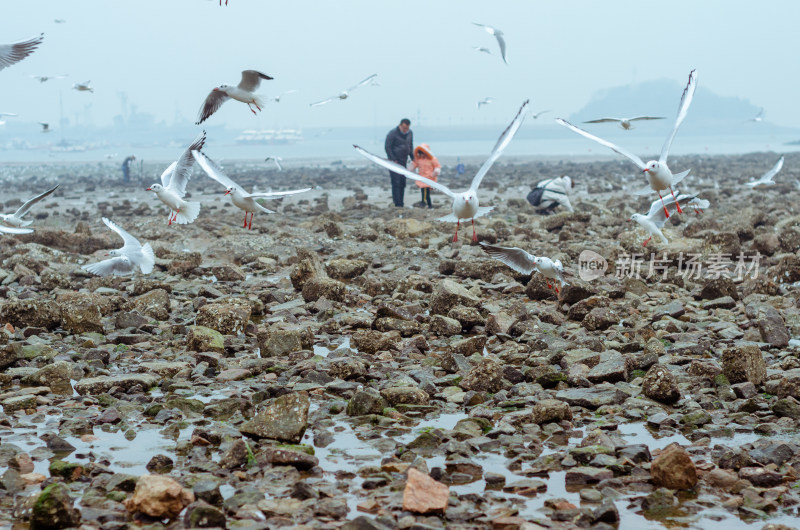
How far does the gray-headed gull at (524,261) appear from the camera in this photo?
27.4 ft

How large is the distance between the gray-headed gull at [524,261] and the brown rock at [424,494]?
13.1 feet

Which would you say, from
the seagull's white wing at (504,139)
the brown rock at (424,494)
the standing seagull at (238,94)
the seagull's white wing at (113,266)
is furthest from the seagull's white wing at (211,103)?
the brown rock at (424,494)

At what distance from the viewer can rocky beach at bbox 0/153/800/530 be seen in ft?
14.9

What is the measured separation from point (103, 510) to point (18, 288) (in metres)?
7.22

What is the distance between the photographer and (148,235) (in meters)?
15.9

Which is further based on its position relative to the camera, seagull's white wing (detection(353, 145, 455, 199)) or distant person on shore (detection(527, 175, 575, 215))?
distant person on shore (detection(527, 175, 575, 215))

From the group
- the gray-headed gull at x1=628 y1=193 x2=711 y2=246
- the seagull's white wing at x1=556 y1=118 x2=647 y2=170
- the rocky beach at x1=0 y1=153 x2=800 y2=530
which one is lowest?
the rocky beach at x1=0 y1=153 x2=800 y2=530

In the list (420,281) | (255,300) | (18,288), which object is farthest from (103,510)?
(18,288)

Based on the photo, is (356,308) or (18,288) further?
(18,288)

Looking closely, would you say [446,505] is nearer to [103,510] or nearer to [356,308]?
[103,510]

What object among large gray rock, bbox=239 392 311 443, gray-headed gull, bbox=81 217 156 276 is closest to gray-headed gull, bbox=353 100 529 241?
large gray rock, bbox=239 392 311 443

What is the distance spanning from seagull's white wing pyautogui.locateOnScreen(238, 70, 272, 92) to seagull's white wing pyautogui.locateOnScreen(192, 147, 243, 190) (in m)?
0.81

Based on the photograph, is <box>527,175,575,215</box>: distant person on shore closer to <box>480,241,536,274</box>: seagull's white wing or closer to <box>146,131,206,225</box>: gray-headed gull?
<box>480,241,536,274</box>: seagull's white wing

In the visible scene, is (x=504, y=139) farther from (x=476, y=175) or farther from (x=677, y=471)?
(x=677, y=471)
